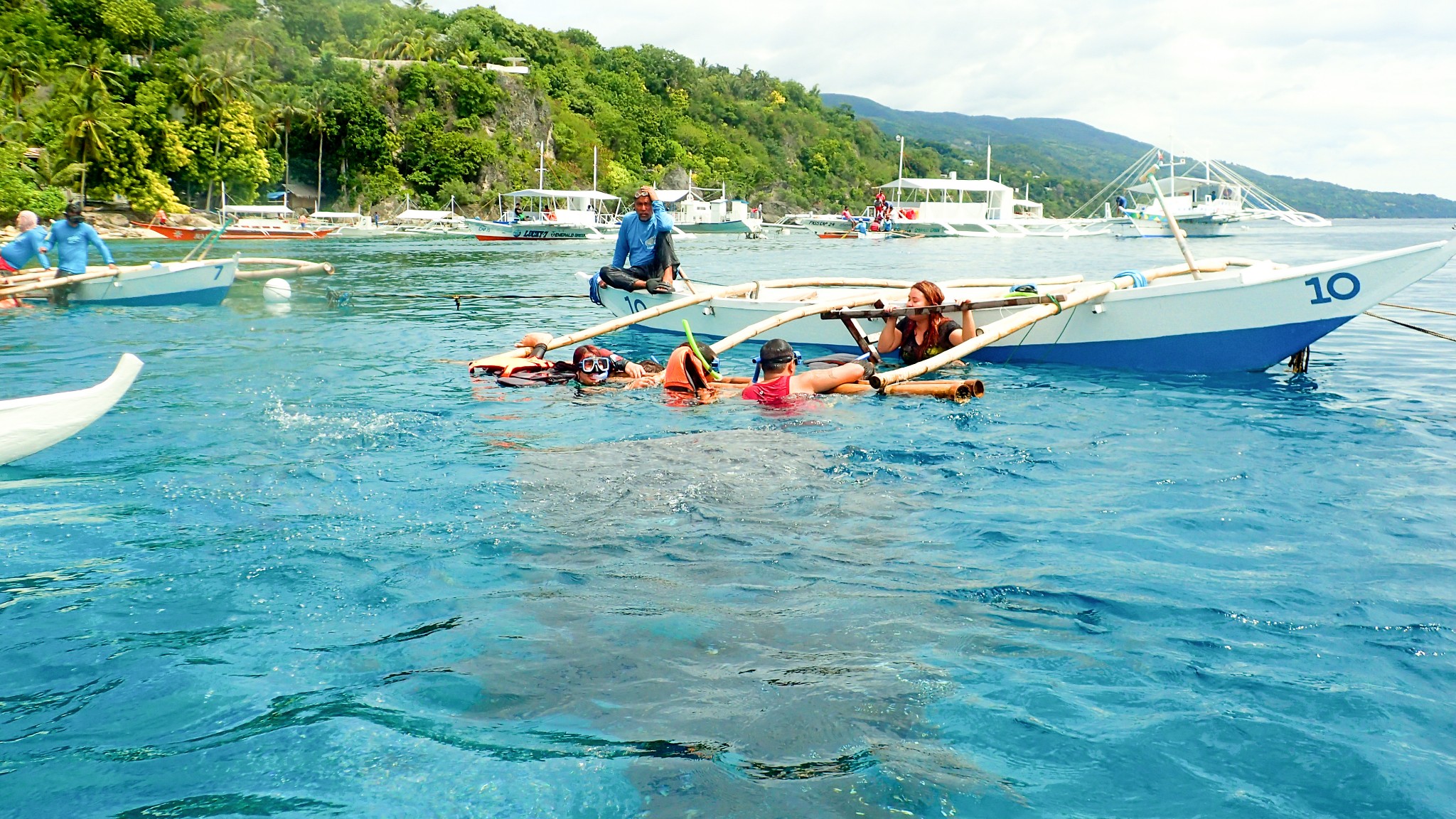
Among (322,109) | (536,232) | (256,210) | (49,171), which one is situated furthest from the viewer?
(322,109)

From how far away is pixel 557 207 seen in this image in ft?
243

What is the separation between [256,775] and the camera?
3.30 meters

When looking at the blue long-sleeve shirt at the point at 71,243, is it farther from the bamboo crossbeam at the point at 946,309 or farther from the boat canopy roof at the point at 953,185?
the boat canopy roof at the point at 953,185

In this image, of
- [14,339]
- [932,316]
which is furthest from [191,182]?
[932,316]

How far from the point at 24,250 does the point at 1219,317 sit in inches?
816

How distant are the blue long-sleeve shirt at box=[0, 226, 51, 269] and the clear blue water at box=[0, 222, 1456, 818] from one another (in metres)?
11.1

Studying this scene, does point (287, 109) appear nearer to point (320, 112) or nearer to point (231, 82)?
point (320, 112)

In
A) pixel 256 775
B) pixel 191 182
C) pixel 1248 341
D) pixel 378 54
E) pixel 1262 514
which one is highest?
pixel 378 54

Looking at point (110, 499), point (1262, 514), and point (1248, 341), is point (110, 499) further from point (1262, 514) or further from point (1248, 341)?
point (1248, 341)

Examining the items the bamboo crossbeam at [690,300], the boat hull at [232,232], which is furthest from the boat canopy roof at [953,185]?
the bamboo crossbeam at [690,300]

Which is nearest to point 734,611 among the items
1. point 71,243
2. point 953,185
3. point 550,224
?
point 71,243

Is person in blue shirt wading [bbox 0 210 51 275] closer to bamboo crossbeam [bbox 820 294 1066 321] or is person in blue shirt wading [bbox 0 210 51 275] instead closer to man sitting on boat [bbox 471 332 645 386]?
man sitting on boat [bbox 471 332 645 386]

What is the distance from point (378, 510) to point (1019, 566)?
4.06m

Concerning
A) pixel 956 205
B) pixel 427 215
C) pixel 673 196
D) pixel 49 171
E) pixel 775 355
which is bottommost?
pixel 775 355
